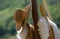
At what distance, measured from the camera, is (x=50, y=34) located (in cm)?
60

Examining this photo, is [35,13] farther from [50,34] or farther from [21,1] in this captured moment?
[21,1]

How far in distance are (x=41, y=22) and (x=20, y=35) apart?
0.27ft

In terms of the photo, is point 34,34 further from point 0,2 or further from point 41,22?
point 0,2

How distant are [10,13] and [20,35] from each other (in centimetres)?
86

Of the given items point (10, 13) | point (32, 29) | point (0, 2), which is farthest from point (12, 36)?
point (32, 29)

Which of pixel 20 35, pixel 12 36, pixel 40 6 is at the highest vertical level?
pixel 12 36

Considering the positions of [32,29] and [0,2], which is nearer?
[32,29]

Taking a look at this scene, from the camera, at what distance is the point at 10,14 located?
1.41 meters

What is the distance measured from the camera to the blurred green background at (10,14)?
4.54ft

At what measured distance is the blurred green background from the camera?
138 centimetres

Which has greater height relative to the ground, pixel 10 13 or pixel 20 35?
pixel 10 13

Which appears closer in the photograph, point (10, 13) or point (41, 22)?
point (41, 22)

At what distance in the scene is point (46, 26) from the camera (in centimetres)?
58

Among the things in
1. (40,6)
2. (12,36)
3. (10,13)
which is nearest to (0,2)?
(10,13)
